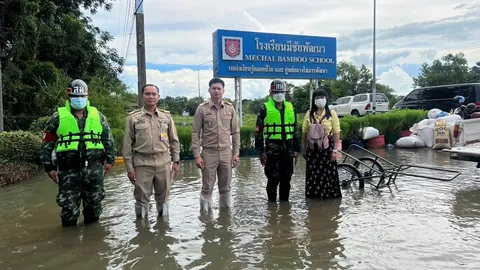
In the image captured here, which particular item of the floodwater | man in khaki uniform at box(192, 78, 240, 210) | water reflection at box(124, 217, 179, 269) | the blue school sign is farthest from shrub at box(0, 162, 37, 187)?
the blue school sign

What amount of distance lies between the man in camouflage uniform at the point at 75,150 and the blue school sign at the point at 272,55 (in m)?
9.96

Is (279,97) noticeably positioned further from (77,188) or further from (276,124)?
(77,188)

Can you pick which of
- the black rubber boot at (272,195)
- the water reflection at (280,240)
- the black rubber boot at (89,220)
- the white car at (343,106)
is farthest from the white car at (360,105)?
the black rubber boot at (89,220)

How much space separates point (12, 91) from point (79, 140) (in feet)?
39.1

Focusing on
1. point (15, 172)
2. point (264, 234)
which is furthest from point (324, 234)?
point (15, 172)

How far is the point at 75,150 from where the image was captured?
169 inches

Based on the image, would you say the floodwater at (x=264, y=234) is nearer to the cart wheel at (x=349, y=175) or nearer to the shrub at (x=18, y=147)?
the cart wheel at (x=349, y=175)

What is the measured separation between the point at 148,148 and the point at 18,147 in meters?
5.33

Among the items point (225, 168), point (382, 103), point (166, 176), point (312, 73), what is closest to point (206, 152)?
point (225, 168)

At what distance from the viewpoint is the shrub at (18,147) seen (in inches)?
334

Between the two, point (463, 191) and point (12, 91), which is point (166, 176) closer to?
point (463, 191)

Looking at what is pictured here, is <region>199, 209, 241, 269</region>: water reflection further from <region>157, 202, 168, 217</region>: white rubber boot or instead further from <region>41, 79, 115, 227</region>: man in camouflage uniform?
<region>41, 79, 115, 227</region>: man in camouflage uniform

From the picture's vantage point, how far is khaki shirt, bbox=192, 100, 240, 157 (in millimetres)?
5141

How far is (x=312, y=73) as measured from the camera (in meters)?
16.3
